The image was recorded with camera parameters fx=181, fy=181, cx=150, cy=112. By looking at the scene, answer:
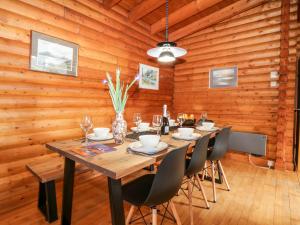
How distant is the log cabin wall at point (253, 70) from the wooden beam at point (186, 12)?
909mm

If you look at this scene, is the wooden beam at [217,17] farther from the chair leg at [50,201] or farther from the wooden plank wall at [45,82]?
the chair leg at [50,201]

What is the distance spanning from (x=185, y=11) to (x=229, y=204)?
138 inches

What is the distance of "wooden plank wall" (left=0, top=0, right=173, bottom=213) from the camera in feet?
7.02

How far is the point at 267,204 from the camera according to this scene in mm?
2295

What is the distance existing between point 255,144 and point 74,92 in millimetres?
3549

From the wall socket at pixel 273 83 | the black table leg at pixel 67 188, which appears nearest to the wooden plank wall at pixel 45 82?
the black table leg at pixel 67 188

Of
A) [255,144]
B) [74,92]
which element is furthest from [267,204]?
[74,92]

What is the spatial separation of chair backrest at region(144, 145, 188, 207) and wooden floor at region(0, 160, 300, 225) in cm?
85

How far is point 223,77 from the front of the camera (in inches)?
165

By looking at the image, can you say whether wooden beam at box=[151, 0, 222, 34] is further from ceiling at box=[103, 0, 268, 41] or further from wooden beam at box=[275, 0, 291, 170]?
wooden beam at box=[275, 0, 291, 170]

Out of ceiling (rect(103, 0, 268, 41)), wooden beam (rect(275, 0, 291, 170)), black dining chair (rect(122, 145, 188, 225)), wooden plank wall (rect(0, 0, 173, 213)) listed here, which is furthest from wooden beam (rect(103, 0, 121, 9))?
wooden beam (rect(275, 0, 291, 170))

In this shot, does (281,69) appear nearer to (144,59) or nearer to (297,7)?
(297,7)

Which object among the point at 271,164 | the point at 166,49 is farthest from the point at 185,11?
the point at 271,164

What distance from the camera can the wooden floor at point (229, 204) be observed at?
→ 1972 mm
